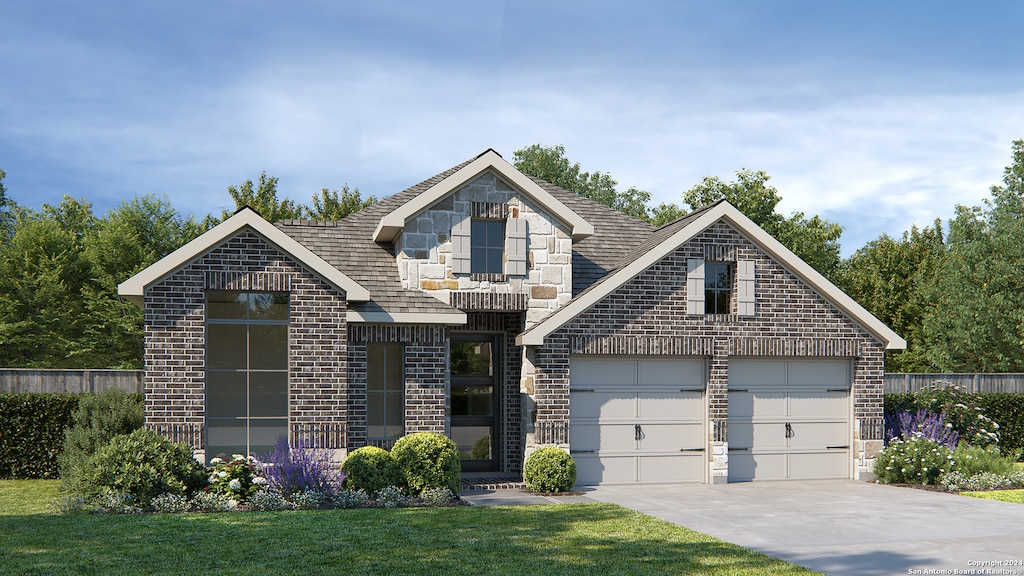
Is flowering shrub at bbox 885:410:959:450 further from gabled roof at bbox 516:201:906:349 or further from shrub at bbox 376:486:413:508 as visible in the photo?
shrub at bbox 376:486:413:508

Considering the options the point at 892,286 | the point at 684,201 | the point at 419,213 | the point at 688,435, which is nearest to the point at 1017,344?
the point at 892,286

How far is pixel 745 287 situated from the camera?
58.7ft

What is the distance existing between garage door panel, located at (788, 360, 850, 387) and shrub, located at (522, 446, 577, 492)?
17.1 feet

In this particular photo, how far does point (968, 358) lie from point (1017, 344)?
263 cm

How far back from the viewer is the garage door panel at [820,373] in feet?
60.0

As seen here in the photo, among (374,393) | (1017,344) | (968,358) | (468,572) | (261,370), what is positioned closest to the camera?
(468,572)

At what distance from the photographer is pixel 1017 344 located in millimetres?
37000

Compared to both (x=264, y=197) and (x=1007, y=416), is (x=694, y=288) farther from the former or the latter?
(x=264, y=197)

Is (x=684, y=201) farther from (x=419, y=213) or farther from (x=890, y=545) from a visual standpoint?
(x=890, y=545)

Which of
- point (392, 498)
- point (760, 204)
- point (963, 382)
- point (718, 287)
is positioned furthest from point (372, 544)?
point (760, 204)

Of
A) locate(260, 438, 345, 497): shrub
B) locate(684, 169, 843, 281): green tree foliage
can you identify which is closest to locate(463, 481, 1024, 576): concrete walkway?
locate(260, 438, 345, 497): shrub

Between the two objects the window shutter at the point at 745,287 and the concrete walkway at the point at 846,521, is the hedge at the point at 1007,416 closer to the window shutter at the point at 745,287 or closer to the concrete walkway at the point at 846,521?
the concrete walkway at the point at 846,521

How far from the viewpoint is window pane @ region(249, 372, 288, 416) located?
51.3 feet

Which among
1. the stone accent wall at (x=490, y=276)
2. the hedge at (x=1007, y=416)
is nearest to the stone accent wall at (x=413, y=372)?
the stone accent wall at (x=490, y=276)
